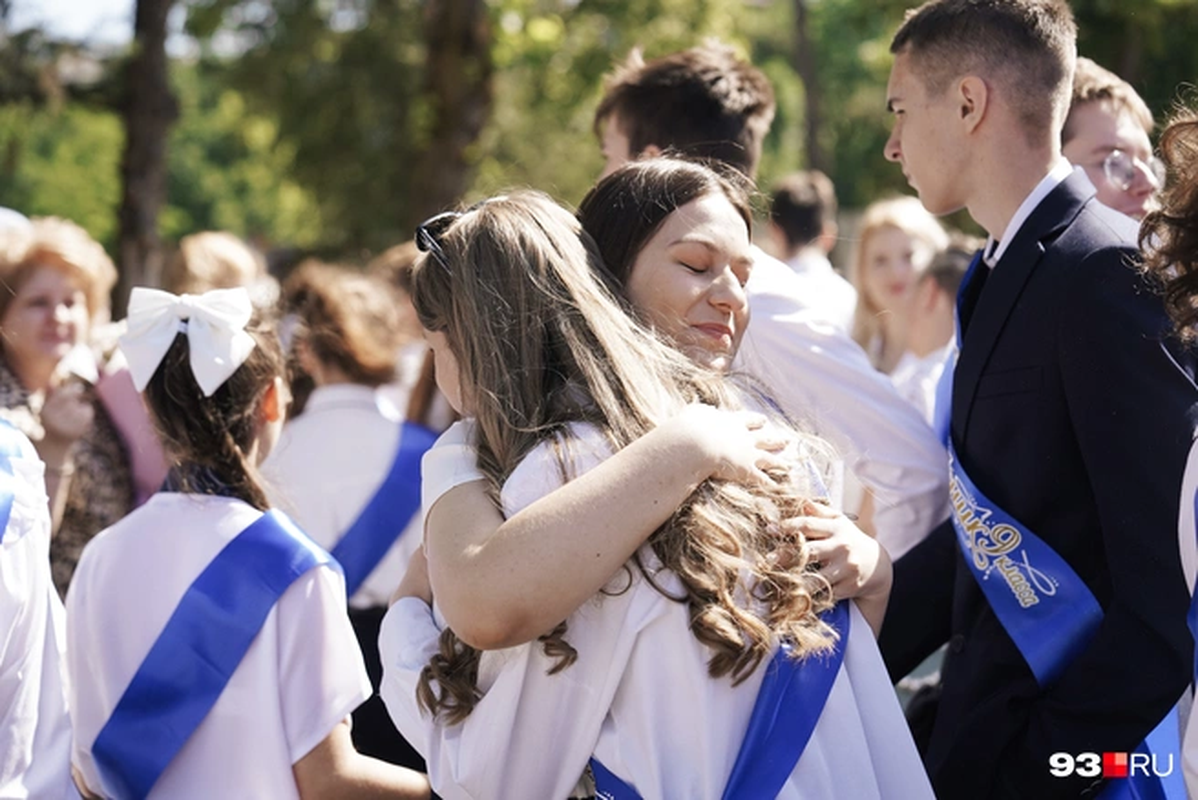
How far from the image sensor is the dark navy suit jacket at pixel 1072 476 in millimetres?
2543

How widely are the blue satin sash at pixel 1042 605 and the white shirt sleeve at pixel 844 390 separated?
0.45 metres

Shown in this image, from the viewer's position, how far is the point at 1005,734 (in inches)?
107

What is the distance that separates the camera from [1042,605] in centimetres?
270

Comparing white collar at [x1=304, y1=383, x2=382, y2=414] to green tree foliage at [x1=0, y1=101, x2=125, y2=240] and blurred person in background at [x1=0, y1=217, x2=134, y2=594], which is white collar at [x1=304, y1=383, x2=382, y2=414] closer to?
blurred person in background at [x1=0, y1=217, x2=134, y2=594]

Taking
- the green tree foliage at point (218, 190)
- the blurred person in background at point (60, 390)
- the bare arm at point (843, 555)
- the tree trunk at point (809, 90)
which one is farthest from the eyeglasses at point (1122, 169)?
the tree trunk at point (809, 90)

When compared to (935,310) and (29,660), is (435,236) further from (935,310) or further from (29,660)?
(935,310)

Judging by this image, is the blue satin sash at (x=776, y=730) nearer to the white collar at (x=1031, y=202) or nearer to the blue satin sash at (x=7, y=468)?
the blue satin sash at (x=7, y=468)

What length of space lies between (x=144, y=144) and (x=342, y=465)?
24.7 feet

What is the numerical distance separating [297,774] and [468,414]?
90cm

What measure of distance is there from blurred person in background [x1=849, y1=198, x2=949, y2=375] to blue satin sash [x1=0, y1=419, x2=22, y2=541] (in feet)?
14.6

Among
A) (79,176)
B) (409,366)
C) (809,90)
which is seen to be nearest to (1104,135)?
(409,366)

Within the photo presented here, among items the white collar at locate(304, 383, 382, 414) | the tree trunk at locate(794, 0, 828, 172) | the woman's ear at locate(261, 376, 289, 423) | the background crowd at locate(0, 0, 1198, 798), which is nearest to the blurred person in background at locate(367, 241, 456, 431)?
the background crowd at locate(0, 0, 1198, 798)

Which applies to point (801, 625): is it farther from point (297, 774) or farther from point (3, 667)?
point (3, 667)

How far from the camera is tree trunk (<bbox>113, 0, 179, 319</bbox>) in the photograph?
1093cm
